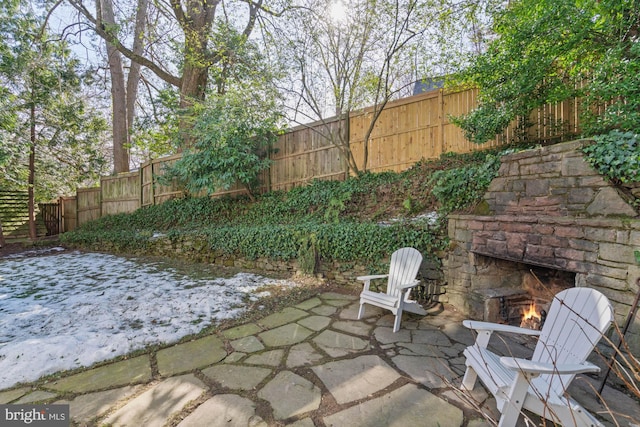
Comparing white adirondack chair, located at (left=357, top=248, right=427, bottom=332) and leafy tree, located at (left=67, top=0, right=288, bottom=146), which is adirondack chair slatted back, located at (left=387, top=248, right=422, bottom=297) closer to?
white adirondack chair, located at (left=357, top=248, right=427, bottom=332)

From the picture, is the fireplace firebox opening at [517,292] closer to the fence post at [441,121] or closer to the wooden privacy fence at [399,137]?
the wooden privacy fence at [399,137]

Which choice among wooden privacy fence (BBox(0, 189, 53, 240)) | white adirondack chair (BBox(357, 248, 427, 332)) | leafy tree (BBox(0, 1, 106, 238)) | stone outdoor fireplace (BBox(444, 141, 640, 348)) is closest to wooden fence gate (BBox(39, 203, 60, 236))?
wooden privacy fence (BBox(0, 189, 53, 240))

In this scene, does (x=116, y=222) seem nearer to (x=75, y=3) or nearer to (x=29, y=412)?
(x=75, y=3)

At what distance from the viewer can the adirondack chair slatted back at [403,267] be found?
2.93m

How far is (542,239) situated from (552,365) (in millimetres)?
Answer: 1269

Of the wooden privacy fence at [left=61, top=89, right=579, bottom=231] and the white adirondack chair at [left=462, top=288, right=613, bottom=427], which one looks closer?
the white adirondack chair at [left=462, top=288, right=613, bottom=427]

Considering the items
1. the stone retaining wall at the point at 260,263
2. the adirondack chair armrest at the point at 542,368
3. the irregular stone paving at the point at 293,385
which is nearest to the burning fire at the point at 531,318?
the irregular stone paving at the point at 293,385

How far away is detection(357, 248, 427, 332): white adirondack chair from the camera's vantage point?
2.61 m

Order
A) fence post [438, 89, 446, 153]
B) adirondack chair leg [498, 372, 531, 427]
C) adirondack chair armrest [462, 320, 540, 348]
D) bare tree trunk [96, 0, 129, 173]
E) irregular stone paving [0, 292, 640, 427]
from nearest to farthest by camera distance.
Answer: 1. adirondack chair leg [498, 372, 531, 427]
2. irregular stone paving [0, 292, 640, 427]
3. adirondack chair armrest [462, 320, 540, 348]
4. fence post [438, 89, 446, 153]
5. bare tree trunk [96, 0, 129, 173]

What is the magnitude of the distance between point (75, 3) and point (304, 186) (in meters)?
7.55

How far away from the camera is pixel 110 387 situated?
1805 millimetres

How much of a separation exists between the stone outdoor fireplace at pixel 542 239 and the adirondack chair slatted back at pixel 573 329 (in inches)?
7.1

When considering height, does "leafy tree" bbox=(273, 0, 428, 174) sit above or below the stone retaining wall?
above

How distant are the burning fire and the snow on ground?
2834 millimetres
